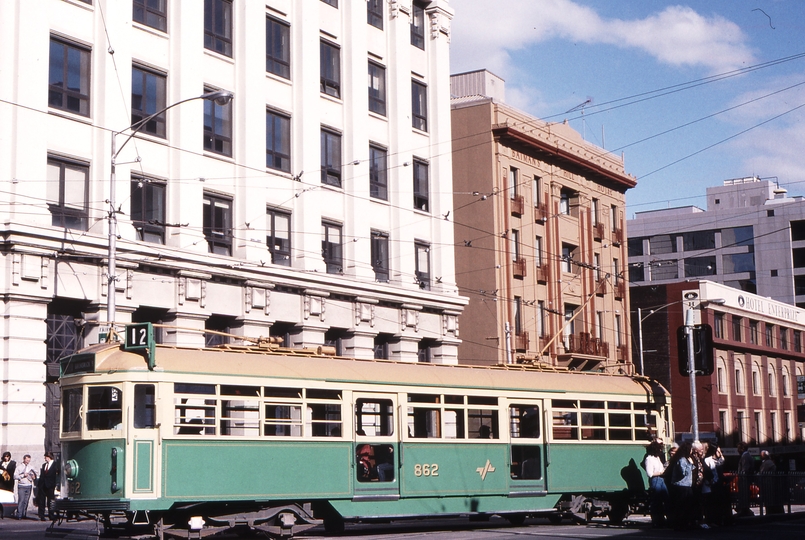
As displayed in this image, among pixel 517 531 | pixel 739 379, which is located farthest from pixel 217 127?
pixel 739 379

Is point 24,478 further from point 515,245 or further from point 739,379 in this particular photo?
point 739,379

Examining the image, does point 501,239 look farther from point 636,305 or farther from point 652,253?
point 652,253

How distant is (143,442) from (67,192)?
41.1ft

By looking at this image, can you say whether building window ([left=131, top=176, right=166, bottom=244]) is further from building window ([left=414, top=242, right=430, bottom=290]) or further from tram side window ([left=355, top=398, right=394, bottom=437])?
building window ([left=414, top=242, right=430, bottom=290])

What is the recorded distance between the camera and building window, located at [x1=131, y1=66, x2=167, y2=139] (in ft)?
98.2

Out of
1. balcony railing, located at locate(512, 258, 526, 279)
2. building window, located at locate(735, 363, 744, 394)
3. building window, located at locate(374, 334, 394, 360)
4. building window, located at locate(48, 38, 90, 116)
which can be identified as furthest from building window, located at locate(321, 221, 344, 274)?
building window, located at locate(735, 363, 744, 394)

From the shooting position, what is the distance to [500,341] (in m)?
44.7

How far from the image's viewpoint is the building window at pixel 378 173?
124 ft

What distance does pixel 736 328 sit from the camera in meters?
66.4

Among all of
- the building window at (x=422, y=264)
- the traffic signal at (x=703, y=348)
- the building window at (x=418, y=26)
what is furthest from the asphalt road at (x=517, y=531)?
the building window at (x=418, y=26)

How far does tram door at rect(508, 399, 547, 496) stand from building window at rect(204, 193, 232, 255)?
12339 millimetres

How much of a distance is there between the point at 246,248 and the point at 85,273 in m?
5.54

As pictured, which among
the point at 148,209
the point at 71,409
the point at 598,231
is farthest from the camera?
the point at 598,231

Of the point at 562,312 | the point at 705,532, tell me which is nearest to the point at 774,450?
the point at 562,312
